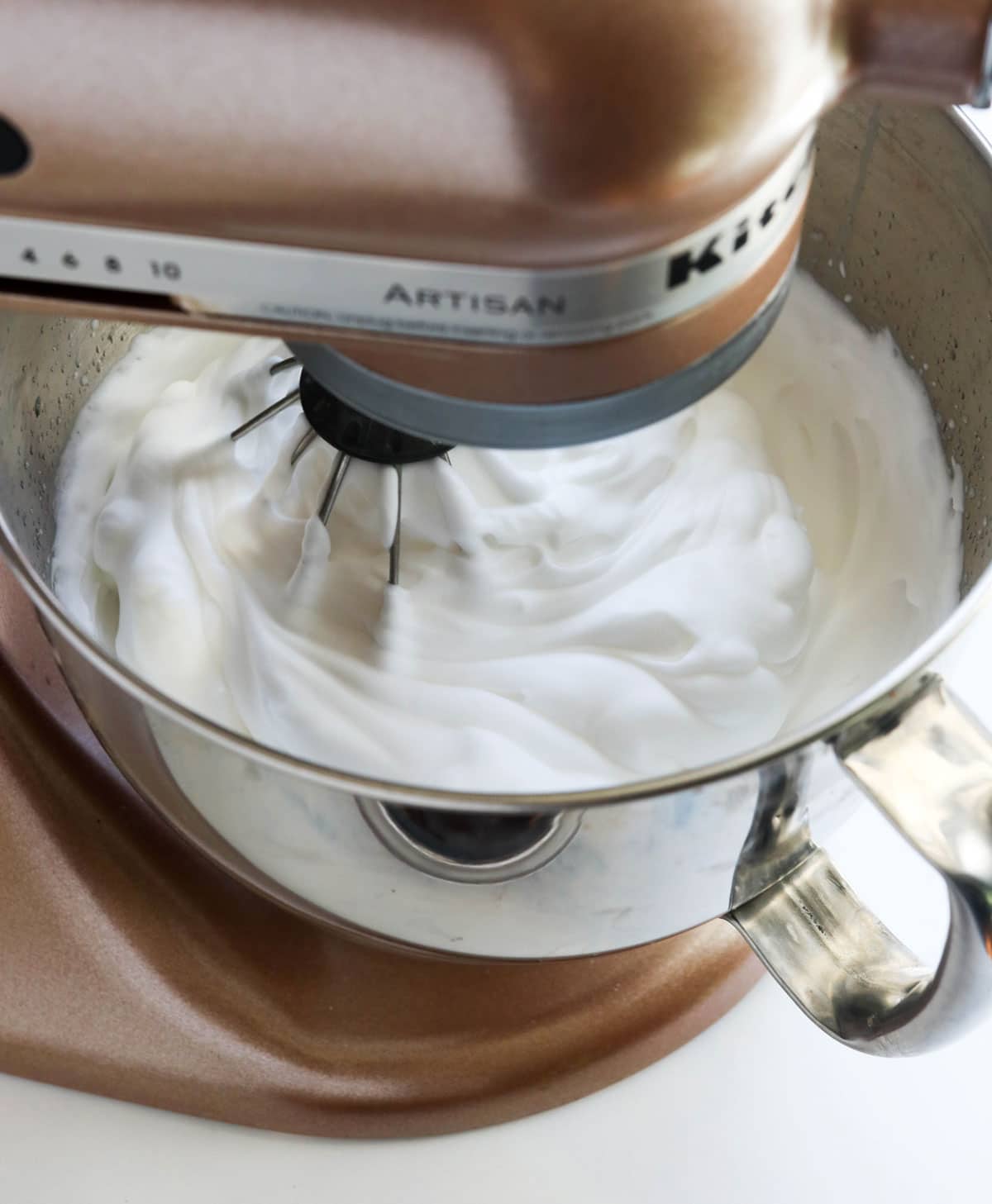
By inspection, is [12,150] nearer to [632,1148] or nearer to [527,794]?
[527,794]

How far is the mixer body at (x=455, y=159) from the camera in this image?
28 centimetres

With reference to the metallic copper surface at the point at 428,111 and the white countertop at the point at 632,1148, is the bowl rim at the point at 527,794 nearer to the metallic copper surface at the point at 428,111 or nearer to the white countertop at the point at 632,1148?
the metallic copper surface at the point at 428,111

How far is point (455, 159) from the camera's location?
28 cm

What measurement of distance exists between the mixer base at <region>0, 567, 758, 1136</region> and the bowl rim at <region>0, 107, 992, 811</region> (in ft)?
0.55

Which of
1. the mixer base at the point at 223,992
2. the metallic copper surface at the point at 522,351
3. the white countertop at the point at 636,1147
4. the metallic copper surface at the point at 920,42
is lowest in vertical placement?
the white countertop at the point at 636,1147

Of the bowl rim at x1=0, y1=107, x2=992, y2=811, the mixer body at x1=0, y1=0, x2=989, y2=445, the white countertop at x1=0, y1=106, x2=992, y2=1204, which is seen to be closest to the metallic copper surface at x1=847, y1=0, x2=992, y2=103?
the mixer body at x1=0, y1=0, x2=989, y2=445

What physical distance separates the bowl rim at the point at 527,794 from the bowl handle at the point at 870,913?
0.03ft

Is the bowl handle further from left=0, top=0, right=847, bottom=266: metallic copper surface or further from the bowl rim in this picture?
left=0, top=0, right=847, bottom=266: metallic copper surface

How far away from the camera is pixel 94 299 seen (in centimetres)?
33

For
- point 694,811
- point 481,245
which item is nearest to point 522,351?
point 481,245

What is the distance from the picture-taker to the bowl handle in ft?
1.17

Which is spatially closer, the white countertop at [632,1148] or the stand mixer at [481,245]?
the stand mixer at [481,245]

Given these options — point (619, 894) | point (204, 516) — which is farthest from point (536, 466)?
point (619, 894)

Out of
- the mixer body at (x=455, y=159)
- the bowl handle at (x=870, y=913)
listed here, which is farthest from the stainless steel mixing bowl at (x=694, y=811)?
the mixer body at (x=455, y=159)
